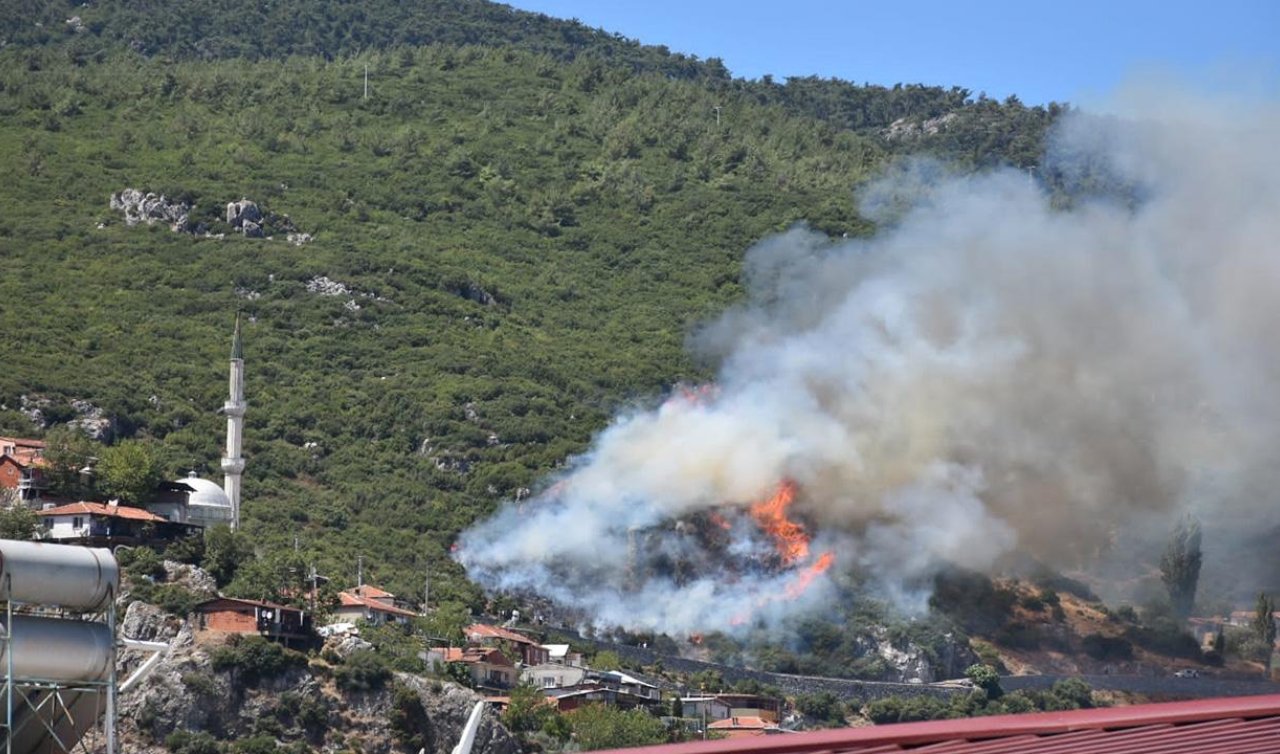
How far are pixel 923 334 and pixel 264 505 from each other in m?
36.5

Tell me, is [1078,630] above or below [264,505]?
below

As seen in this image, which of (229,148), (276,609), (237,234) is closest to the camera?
(276,609)

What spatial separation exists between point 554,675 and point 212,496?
1671 centimetres

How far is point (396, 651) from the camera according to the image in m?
97.8

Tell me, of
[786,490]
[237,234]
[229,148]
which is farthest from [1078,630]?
[229,148]

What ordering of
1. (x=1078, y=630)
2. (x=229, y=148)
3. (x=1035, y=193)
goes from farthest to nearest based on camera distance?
(x=229, y=148) < (x=1035, y=193) < (x=1078, y=630)

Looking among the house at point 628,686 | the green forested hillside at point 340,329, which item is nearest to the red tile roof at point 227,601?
the house at point 628,686

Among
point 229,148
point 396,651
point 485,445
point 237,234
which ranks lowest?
point 396,651

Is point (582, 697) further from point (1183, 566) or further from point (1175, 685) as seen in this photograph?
point (1183, 566)

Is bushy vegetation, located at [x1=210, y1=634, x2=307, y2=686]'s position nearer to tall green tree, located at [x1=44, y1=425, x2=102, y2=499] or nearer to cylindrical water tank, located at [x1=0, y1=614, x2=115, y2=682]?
tall green tree, located at [x1=44, y1=425, x2=102, y2=499]

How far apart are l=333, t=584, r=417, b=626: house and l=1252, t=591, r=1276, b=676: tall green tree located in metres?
35.2

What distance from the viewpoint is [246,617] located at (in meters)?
94.2

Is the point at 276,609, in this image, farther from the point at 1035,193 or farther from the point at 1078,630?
the point at 1035,193

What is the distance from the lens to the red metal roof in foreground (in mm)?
19469
